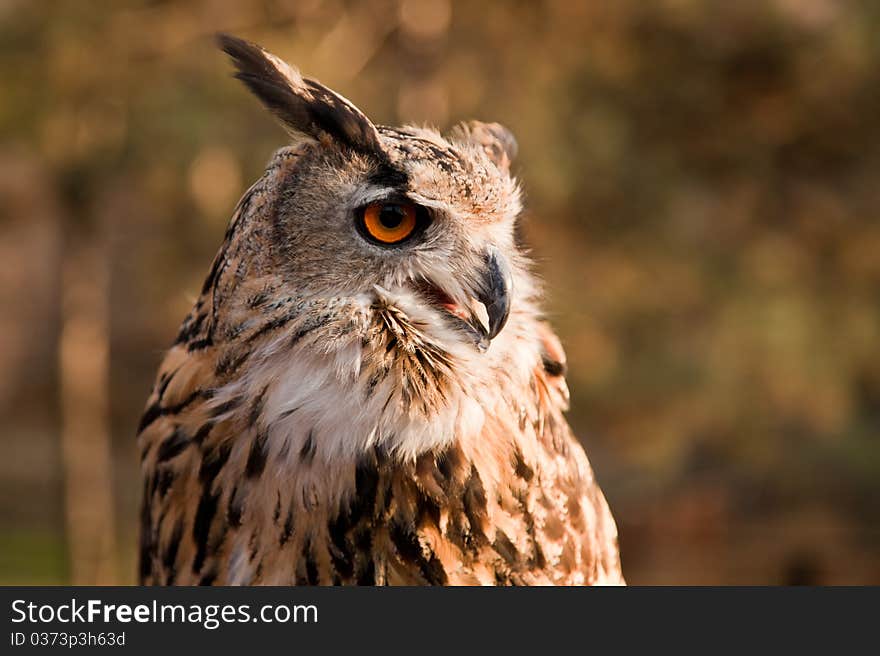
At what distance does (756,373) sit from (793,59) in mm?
1697

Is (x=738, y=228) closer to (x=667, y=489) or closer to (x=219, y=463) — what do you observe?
(x=667, y=489)

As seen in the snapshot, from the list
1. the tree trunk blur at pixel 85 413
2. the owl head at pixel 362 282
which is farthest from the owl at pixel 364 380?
the tree trunk blur at pixel 85 413

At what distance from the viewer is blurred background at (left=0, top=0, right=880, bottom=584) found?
16.3ft

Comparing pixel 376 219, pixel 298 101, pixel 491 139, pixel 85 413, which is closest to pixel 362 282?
pixel 376 219

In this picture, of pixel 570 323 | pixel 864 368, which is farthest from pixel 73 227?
pixel 864 368

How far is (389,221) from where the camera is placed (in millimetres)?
1507

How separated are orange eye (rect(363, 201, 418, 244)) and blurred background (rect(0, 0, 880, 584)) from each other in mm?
3377

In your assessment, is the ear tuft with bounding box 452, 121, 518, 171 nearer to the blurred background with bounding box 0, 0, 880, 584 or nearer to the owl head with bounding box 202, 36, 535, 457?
the owl head with bounding box 202, 36, 535, 457

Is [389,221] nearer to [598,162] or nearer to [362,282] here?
[362,282]

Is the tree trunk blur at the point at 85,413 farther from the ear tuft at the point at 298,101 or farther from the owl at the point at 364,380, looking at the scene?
the ear tuft at the point at 298,101

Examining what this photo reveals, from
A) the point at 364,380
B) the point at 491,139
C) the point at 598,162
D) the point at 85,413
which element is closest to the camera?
the point at 364,380

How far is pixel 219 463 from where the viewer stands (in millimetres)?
1662

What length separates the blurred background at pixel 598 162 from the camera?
497cm

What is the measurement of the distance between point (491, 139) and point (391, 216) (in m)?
0.37
